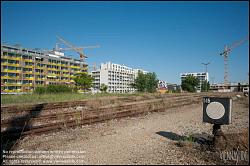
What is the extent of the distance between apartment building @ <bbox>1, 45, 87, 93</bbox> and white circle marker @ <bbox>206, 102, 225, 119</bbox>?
242ft

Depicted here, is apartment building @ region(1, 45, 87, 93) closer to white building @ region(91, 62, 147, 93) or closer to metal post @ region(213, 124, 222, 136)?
white building @ region(91, 62, 147, 93)

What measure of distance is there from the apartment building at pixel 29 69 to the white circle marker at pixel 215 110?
73718 mm

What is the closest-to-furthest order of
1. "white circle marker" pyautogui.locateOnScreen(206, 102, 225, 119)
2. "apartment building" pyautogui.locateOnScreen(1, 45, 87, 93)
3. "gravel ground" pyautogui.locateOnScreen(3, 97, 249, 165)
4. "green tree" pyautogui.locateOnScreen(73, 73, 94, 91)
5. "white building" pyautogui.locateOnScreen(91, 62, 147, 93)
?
"gravel ground" pyautogui.locateOnScreen(3, 97, 249, 165)
"white circle marker" pyautogui.locateOnScreen(206, 102, 225, 119)
"apartment building" pyautogui.locateOnScreen(1, 45, 87, 93)
"green tree" pyautogui.locateOnScreen(73, 73, 94, 91)
"white building" pyautogui.locateOnScreen(91, 62, 147, 93)

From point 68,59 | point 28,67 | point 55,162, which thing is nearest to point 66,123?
point 55,162

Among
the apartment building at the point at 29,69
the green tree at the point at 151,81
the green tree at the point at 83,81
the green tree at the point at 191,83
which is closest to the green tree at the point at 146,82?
the green tree at the point at 151,81

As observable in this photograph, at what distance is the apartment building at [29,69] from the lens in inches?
2739

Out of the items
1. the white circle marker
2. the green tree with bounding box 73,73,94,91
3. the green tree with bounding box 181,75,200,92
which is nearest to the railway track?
the white circle marker

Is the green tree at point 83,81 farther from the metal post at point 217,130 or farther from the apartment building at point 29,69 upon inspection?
the metal post at point 217,130

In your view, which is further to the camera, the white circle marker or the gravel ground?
the white circle marker

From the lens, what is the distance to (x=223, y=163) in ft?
13.0

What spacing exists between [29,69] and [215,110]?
83107mm

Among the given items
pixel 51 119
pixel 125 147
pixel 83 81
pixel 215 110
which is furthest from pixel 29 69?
pixel 215 110

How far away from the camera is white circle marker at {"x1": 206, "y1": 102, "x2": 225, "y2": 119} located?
4.71 m

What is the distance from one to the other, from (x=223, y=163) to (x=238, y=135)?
1.38 metres
